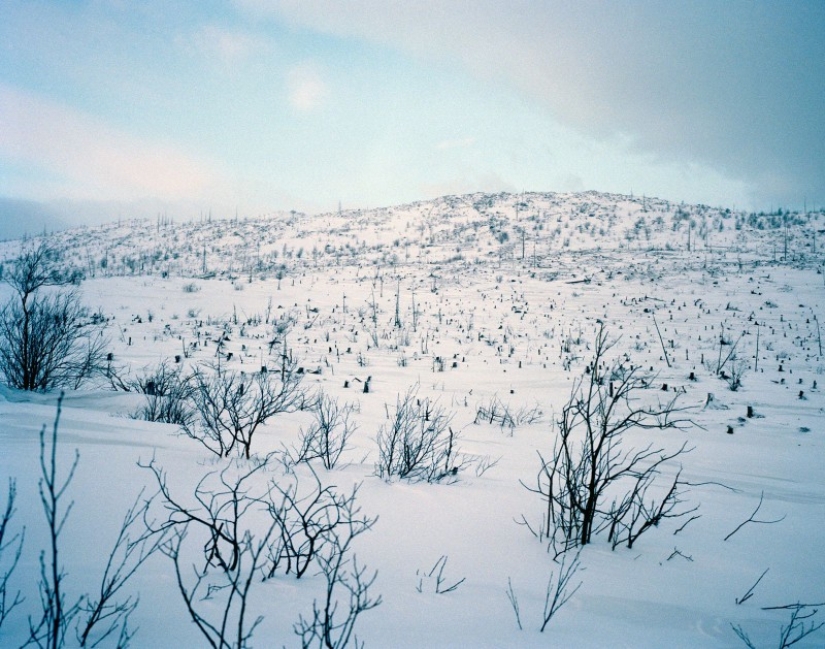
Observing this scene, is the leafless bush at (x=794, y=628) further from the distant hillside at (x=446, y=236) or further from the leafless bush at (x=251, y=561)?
the distant hillside at (x=446, y=236)

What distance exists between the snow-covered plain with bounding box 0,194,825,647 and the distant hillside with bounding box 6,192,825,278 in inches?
107

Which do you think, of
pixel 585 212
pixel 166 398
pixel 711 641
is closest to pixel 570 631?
pixel 711 641

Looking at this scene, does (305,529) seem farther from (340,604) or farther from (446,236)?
(446,236)

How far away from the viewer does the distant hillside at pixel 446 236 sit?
2788cm

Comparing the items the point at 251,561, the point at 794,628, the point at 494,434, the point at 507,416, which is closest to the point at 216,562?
the point at 251,561

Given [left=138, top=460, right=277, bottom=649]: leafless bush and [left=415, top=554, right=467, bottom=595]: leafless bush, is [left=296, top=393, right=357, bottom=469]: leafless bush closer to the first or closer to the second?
[left=138, top=460, right=277, bottom=649]: leafless bush

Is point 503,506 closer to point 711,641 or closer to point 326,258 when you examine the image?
point 711,641

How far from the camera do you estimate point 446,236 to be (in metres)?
36.1

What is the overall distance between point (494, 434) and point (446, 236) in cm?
3173

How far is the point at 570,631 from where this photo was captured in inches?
69.3

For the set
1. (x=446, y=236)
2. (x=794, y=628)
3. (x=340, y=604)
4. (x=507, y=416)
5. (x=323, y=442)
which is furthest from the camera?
(x=446, y=236)

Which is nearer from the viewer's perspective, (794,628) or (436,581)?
(794,628)

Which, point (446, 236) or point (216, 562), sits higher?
point (446, 236)

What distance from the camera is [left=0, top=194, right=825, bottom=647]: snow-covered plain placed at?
185 cm
